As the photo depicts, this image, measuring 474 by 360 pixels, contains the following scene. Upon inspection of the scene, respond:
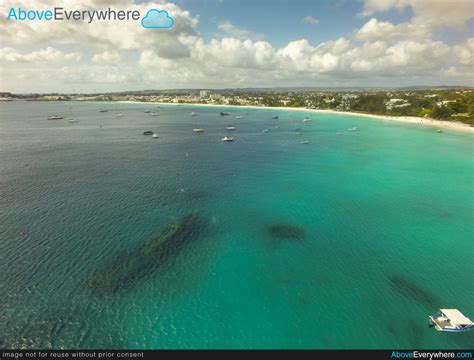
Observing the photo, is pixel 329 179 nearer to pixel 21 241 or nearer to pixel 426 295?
pixel 426 295

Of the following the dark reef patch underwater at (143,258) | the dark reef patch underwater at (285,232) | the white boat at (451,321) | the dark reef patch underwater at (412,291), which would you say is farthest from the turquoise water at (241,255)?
the dark reef patch underwater at (143,258)

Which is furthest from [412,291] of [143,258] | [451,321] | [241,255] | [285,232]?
[143,258]

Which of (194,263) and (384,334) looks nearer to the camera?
(384,334)

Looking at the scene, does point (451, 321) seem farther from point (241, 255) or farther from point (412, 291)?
point (241, 255)

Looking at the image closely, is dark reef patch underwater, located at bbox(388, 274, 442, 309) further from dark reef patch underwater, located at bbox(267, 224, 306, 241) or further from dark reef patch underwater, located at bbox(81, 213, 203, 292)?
dark reef patch underwater, located at bbox(81, 213, 203, 292)
